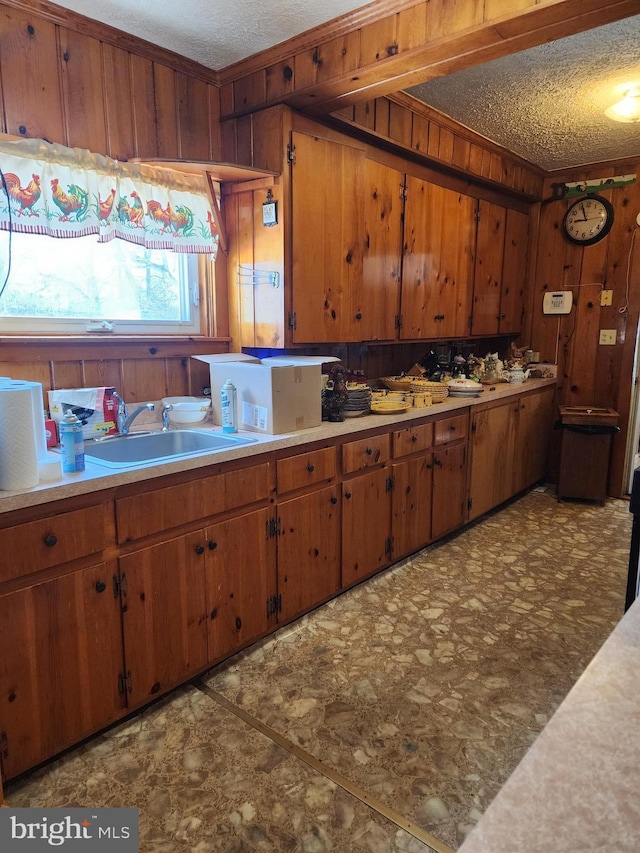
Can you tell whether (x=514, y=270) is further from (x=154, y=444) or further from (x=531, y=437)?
(x=154, y=444)

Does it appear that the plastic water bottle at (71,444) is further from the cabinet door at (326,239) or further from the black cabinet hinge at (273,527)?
the cabinet door at (326,239)

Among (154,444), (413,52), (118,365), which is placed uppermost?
(413,52)

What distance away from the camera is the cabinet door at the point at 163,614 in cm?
190

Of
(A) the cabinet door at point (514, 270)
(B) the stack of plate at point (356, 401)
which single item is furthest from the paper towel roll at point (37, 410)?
(A) the cabinet door at point (514, 270)

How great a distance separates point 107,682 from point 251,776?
550 mm

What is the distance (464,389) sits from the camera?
3695 millimetres

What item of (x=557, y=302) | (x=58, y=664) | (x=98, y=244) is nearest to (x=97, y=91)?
(x=98, y=244)

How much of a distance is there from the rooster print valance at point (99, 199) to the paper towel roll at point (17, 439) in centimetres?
82

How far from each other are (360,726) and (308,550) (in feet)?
2.62

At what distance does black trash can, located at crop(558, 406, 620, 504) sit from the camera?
4.33 metres

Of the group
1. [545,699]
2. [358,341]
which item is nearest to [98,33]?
[358,341]

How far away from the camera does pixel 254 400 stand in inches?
96.7

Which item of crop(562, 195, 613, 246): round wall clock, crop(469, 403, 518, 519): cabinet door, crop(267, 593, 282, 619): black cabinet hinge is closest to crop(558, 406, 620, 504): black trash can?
crop(469, 403, 518, 519): cabinet door

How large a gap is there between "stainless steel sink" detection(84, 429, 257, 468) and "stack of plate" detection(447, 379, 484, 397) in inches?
72.2
